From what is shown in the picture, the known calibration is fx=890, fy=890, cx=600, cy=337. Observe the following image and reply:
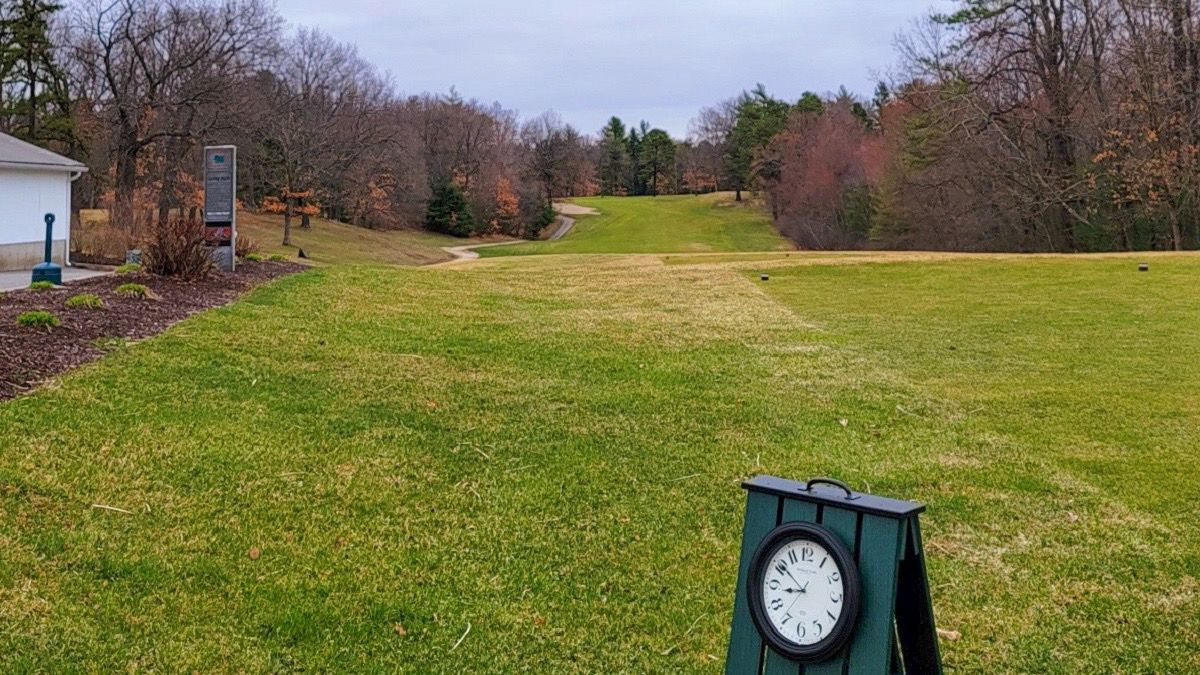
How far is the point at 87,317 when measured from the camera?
6.93 metres

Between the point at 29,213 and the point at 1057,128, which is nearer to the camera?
the point at 29,213

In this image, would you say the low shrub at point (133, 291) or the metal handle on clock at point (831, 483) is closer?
the metal handle on clock at point (831, 483)

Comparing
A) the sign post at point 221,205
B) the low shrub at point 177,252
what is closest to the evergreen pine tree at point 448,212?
the sign post at point 221,205

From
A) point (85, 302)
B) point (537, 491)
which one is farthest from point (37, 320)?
point (537, 491)

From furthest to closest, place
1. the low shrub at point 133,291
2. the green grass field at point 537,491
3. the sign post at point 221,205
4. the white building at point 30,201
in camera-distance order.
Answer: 1. the white building at point 30,201
2. the sign post at point 221,205
3. the low shrub at point 133,291
4. the green grass field at point 537,491

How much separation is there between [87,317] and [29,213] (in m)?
12.9

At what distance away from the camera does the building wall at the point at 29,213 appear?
16.6 m

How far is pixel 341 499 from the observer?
3.84 meters

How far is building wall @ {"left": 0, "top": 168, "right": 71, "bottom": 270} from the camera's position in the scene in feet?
54.5

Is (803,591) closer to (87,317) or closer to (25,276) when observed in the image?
(87,317)

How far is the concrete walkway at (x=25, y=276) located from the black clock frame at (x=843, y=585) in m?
13.8

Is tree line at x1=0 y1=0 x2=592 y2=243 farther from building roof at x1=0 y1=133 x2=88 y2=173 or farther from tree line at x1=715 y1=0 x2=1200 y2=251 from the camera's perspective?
tree line at x1=715 y1=0 x2=1200 y2=251

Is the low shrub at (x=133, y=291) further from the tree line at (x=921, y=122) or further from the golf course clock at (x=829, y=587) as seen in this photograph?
the tree line at (x=921, y=122)

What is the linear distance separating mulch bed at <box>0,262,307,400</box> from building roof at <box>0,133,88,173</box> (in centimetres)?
843
